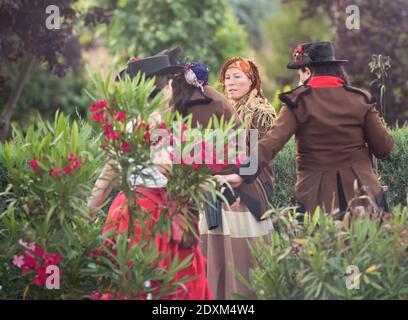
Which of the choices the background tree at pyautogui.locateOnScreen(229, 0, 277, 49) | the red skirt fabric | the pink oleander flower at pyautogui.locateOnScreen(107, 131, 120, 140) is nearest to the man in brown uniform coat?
the red skirt fabric

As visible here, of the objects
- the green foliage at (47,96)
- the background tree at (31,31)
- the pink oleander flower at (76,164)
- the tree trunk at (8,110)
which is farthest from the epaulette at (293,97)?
the green foliage at (47,96)

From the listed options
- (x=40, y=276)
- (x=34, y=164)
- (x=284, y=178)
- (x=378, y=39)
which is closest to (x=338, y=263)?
(x=40, y=276)

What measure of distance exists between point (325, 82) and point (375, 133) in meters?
0.44

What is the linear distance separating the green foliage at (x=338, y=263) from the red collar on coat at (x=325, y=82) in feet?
3.62

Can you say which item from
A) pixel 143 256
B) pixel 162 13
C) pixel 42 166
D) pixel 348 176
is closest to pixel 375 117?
pixel 348 176

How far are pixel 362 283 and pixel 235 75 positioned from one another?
7.64 feet

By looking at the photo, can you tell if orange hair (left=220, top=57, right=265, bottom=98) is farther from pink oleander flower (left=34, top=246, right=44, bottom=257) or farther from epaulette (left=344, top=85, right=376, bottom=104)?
pink oleander flower (left=34, top=246, right=44, bottom=257)

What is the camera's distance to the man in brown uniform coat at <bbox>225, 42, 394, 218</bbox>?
17.4 feet

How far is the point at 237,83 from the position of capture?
6.28 m

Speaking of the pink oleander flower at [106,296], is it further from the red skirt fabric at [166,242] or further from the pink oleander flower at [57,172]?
the pink oleander flower at [57,172]

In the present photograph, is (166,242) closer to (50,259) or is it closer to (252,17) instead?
(50,259)

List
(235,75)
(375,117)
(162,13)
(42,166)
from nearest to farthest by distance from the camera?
(42,166), (375,117), (235,75), (162,13)

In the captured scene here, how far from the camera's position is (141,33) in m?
17.3
